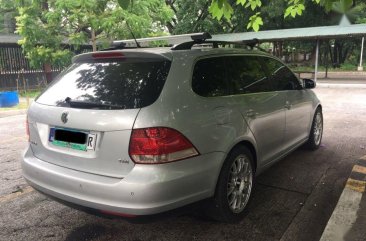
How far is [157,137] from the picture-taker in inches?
105

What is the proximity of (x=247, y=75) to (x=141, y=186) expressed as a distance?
6.37ft

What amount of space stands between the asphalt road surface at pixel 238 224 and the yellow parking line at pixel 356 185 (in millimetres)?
141

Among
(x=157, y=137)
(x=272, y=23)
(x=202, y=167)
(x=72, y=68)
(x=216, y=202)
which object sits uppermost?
(x=272, y=23)

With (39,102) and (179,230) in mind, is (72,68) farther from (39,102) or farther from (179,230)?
(179,230)

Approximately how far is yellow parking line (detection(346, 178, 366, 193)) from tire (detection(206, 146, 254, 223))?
1.23 m

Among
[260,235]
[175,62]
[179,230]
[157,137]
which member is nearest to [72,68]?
[175,62]

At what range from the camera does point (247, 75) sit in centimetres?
390

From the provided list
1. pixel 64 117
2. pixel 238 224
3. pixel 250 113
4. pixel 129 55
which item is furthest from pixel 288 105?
pixel 64 117

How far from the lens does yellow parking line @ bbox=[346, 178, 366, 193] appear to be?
394 centimetres

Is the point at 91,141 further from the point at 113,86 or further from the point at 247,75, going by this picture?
the point at 247,75

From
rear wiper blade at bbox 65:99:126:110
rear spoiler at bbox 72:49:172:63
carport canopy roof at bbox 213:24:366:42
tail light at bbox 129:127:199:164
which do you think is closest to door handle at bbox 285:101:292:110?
rear spoiler at bbox 72:49:172:63

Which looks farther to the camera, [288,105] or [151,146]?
[288,105]

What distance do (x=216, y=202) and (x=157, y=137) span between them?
0.96 m

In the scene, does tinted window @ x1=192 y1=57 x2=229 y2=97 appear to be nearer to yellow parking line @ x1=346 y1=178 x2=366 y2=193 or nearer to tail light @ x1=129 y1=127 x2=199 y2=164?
tail light @ x1=129 y1=127 x2=199 y2=164
